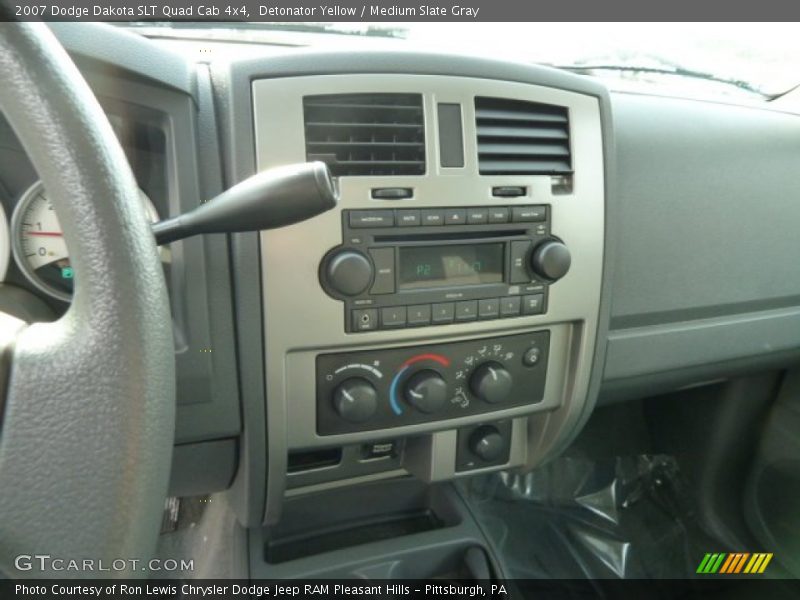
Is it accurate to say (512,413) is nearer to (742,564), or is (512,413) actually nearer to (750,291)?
(750,291)

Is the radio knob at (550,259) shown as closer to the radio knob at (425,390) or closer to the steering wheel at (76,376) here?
the radio knob at (425,390)

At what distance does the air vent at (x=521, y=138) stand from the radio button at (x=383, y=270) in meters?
0.18

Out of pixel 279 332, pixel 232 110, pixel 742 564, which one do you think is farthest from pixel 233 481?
pixel 742 564

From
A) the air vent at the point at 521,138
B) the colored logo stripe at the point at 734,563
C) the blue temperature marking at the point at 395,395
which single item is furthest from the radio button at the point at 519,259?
the colored logo stripe at the point at 734,563

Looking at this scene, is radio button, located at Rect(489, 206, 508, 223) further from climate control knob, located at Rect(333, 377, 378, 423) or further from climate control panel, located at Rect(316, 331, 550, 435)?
climate control knob, located at Rect(333, 377, 378, 423)

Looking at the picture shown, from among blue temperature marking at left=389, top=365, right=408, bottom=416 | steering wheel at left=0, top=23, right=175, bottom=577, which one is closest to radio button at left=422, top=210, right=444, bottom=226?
blue temperature marking at left=389, top=365, right=408, bottom=416

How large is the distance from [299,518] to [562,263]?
67 centimetres

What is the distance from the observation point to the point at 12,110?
1.36 feet

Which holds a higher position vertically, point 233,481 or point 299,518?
point 233,481

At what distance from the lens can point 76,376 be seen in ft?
1.34

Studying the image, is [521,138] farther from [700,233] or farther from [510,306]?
[700,233]

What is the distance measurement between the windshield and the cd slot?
1.08 ft

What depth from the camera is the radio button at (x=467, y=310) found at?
0.87m

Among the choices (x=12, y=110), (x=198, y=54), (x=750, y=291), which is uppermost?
(x=198, y=54)
